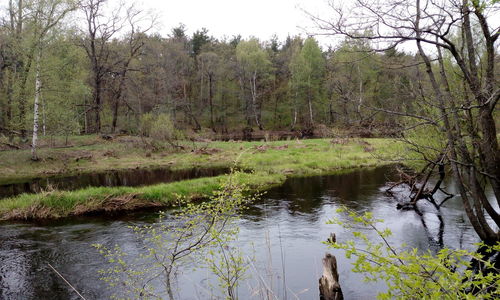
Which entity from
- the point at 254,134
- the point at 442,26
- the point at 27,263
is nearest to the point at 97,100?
the point at 254,134

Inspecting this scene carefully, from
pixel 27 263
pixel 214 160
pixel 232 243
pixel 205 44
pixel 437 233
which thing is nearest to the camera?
pixel 27 263

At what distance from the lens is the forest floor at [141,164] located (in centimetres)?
1534

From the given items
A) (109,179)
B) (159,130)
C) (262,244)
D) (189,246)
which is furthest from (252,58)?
(189,246)

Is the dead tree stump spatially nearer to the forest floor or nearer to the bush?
the forest floor

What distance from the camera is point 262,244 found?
11.3 metres

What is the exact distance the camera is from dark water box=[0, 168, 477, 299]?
28.2 feet

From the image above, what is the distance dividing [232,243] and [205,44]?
5909 cm

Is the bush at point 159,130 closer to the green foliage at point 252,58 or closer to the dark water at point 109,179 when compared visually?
the dark water at point 109,179

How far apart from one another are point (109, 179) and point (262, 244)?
1521cm

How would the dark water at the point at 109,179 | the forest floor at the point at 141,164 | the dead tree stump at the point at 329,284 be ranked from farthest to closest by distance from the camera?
the dark water at the point at 109,179 → the forest floor at the point at 141,164 → the dead tree stump at the point at 329,284

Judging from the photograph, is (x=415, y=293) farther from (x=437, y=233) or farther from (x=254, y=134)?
(x=254, y=134)

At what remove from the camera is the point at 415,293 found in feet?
12.9

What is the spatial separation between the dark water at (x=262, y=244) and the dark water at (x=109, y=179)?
669 cm

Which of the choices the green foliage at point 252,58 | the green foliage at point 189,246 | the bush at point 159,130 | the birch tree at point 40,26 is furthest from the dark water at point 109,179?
the green foliage at point 252,58
